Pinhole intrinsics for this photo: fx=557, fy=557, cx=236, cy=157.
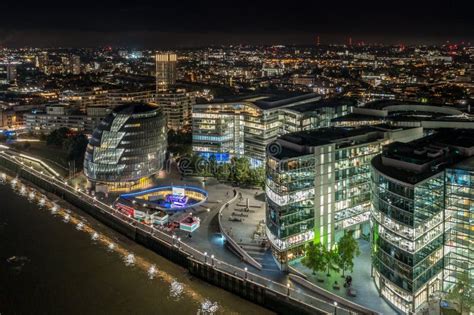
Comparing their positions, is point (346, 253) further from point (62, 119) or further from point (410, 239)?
point (62, 119)

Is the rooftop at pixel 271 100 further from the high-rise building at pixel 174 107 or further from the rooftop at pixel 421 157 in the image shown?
the rooftop at pixel 421 157

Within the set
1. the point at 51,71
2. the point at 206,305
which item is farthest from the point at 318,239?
the point at 51,71

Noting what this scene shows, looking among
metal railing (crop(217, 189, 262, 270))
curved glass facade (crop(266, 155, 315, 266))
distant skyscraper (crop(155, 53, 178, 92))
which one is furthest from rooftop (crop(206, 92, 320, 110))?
distant skyscraper (crop(155, 53, 178, 92))

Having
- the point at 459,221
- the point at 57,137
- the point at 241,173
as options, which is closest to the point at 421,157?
the point at 459,221

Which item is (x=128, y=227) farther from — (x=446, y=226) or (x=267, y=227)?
(x=446, y=226)

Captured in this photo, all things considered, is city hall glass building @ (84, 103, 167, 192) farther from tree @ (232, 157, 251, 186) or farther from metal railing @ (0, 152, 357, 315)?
tree @ (232, 157, 251, 186)

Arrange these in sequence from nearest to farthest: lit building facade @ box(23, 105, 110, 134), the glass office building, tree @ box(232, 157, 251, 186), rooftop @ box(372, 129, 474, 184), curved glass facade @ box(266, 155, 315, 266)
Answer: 1. the glass office building
2. rooftop @ box(372, 129, 474, 184)
3. curved glass facade @ box(266, 155, 315, 266)
4. tree @ box(232, 157, 251, 186)
5. lit building facade @ box(23, 105, 110, 134)
